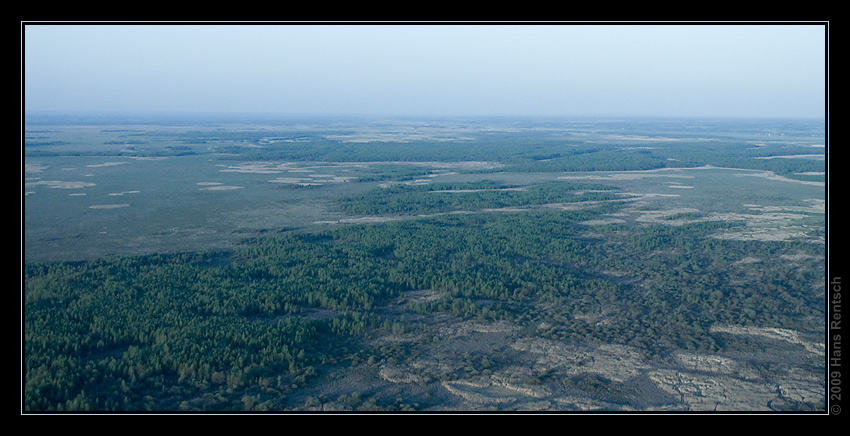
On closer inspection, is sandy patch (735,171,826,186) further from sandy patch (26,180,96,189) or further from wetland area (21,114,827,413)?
sandy patch (26,180,96,189)

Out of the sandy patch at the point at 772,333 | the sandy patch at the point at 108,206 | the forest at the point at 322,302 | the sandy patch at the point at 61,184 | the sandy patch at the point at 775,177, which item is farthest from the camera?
the sandy patch at the point at 775,177

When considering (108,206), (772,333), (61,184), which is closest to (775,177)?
(772,333)

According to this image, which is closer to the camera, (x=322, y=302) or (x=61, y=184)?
(x=322, y=302)

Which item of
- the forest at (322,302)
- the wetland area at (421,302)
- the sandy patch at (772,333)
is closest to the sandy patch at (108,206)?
the wetland area at (421,302)

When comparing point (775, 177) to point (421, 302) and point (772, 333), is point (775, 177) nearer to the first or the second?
point (772, 333)

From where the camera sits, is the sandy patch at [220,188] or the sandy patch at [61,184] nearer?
the sandy patch at [61,184]

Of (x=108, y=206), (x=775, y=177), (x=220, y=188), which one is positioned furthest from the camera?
(x=775, y=177)

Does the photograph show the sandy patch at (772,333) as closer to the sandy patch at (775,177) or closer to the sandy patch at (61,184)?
the sandy patch at (775,177)

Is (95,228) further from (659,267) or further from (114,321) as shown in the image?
(659,267)

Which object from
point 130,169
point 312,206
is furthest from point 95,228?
point 130,169
